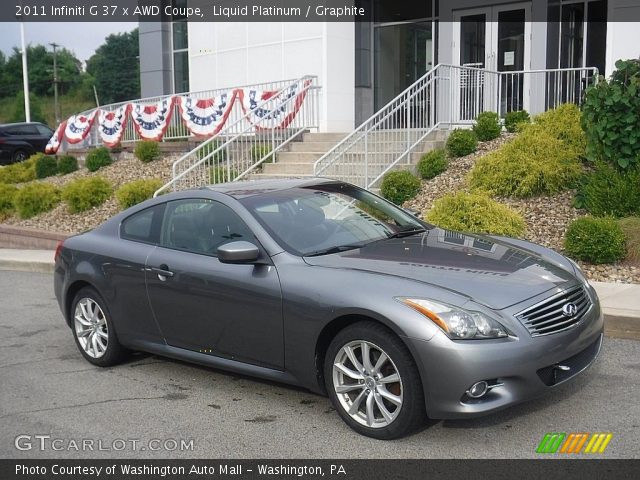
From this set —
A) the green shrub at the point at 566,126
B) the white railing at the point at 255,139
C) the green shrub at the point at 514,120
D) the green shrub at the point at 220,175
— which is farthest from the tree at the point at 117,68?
the green shrub at the point at 566,126

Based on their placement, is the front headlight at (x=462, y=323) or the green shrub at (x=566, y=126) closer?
the front headlight at (x=462, y=323)

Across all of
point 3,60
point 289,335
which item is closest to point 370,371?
point 289,335

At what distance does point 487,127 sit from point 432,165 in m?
1.41

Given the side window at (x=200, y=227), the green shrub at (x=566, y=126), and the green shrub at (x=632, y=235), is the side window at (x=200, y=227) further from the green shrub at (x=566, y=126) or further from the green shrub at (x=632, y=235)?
the green shrub at (x=566, y=126)

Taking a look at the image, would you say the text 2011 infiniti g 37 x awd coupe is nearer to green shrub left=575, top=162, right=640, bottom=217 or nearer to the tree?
green shrub left=575, top=162, right=640, bottom=217

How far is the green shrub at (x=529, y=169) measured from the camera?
1033 cm

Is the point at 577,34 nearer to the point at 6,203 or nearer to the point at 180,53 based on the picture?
the point at 180,53

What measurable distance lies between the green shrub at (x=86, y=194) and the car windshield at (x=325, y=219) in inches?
413

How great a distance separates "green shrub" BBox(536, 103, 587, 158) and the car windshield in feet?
18.7

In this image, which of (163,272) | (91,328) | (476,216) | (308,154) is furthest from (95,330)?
(308,154)

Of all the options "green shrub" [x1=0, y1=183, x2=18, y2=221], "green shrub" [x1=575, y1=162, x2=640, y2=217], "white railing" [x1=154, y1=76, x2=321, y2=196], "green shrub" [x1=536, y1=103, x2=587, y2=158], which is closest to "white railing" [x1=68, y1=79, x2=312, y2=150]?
"white railing" [x1=154, y1=76, x2=321, y2=196]

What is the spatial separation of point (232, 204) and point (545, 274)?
7.47 ft

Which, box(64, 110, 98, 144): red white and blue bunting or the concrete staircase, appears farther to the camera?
box(64, 110, 98, 144): red white and blue bunting

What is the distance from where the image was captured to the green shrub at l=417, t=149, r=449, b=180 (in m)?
11.8
